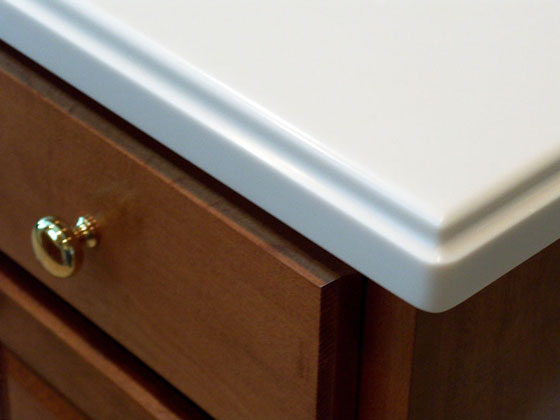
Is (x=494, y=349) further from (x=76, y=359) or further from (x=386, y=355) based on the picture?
(x=76, y=359)

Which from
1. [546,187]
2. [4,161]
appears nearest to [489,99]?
[546,187]

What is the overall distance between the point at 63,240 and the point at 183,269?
0.07 m

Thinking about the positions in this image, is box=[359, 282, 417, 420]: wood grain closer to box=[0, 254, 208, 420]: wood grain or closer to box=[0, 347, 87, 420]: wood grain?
box=[0, 254, 208, 420]: wood grain

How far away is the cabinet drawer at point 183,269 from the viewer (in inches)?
13.8

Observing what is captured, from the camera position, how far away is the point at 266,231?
1.16ft

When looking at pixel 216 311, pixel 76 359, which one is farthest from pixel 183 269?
pixel 76 359

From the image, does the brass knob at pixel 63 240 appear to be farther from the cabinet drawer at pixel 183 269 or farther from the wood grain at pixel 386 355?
the wood grain at pixel 386 355

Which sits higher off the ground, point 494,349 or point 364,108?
point 364,108

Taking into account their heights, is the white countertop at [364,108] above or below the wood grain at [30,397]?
above

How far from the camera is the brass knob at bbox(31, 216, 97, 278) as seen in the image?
0.44m

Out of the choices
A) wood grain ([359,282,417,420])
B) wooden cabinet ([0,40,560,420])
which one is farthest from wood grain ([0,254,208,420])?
wood grain ([359,282,417,420])

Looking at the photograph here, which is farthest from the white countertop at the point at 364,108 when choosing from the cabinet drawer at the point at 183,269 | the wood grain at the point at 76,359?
the wood grain at the point at 76,359

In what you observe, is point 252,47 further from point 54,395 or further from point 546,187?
point 54,395

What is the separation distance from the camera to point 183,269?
1.29 ft
